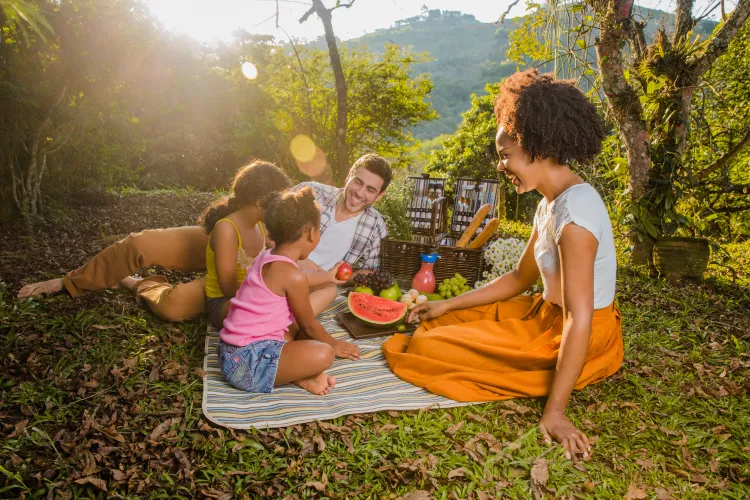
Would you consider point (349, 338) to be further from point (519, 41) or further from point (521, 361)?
point (519, 41)

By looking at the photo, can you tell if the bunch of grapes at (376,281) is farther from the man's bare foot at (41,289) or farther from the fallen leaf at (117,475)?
the man's bare foot at (41,289)

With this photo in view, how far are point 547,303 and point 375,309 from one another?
151 cm

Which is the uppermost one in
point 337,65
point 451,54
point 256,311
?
point 451,54

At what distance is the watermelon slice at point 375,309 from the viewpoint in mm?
3832

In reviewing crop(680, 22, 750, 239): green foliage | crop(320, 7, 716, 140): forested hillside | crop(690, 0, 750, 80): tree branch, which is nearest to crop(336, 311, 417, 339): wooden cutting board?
crop(690, 0, 750, 80): tree branch

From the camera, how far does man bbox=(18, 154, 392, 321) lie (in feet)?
12.7

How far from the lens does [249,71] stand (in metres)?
18.4

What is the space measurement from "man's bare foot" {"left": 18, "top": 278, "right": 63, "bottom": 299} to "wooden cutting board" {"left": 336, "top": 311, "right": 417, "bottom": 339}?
2.58m

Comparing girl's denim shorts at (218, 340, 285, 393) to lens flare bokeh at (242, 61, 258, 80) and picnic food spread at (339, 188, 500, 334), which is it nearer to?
picnic food spread at (339, 188, 500, 334)

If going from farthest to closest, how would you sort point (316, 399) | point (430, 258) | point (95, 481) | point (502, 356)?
point (430, 258), point (316, 399), point (502, 356), point (95, 481)

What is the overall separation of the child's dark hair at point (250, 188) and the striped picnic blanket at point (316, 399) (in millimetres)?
1196

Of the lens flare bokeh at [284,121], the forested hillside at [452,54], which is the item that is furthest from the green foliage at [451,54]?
the lens flare bokeh at [284,121]

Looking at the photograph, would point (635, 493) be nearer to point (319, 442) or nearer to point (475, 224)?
point (319, 442)

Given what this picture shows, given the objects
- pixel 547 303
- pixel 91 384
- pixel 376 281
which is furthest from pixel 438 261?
pixel 91 384
